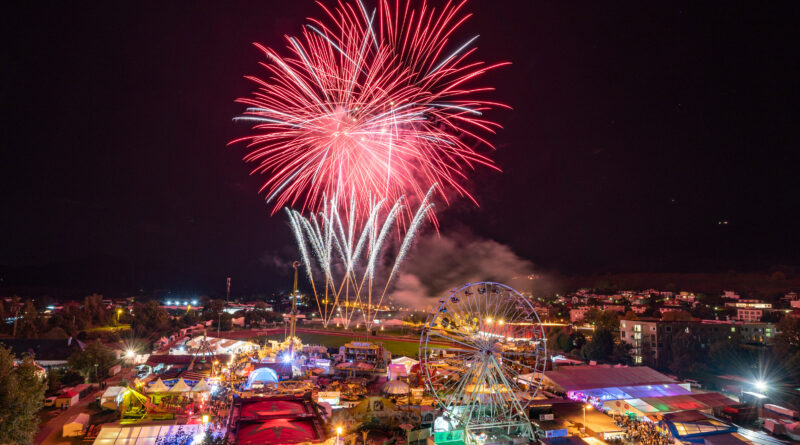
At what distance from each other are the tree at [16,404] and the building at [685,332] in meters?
35.2

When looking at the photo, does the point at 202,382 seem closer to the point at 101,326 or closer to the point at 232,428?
the point at 232,428

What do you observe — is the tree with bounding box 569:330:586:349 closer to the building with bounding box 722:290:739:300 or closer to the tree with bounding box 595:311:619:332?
the tree with bounding box 595:311:619:332

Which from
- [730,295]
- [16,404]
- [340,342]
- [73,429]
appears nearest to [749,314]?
[730,295]

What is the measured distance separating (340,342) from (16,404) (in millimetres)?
29370

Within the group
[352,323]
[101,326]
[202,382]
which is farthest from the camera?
[352,323]

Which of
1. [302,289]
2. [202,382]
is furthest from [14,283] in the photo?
[202,382]

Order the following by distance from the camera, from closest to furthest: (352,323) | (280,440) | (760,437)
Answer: (280,440), (760,437), (352,323)

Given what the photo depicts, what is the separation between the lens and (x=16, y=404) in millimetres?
11352

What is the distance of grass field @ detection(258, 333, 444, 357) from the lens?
35.3m

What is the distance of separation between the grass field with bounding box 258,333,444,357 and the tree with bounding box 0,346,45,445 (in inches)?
947

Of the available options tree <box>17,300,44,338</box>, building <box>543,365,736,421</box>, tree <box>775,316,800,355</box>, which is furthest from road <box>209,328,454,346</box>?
tree <box>775,316,800,355</box>

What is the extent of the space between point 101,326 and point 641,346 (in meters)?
51.8

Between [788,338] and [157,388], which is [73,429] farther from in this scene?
[788,338]

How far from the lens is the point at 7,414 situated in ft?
36.7
